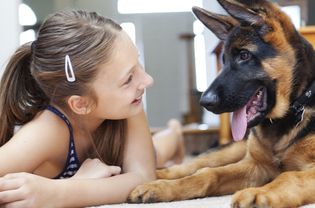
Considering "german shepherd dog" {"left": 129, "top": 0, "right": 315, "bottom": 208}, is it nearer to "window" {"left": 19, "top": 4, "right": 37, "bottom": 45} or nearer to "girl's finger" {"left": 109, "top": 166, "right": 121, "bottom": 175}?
"girl's finger" {"left": 109, "top": 166, "right": 121, "bottom": 175}

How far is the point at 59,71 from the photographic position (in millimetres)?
1381

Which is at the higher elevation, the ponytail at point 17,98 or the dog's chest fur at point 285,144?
the ponytail at point 17,98

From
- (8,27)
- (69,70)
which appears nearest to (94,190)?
(69,70)

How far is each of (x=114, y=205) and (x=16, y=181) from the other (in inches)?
10.0

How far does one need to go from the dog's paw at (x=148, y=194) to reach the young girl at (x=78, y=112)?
4cm

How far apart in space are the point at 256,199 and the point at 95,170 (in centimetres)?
49

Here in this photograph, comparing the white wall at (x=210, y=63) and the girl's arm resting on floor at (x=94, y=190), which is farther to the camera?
the white wall at (x=210, y=63)

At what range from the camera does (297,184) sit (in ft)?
3.83

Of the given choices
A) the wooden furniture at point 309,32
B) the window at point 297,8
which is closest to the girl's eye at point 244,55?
the wooden furniture at point 309,32

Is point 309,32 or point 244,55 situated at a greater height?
point 244,55

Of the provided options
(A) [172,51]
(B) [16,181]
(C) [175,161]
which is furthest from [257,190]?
(A) [172,51]

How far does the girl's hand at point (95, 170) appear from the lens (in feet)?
4.45

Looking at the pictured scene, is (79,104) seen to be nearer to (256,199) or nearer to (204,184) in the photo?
(204,184)

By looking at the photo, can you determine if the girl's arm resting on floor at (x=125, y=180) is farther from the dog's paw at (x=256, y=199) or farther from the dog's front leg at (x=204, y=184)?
the dog's paw at (x=256, y=199)
